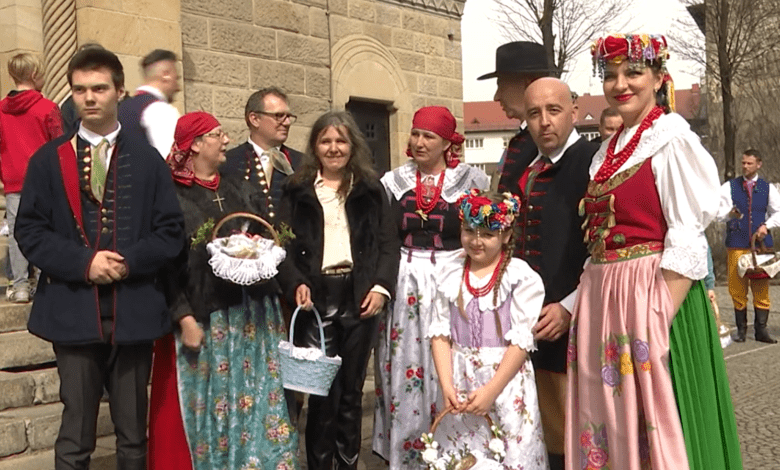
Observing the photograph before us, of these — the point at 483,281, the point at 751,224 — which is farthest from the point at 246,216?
the point at 751,224

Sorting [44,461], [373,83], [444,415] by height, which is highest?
[373,83]

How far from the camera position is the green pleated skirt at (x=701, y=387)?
9.93 feet

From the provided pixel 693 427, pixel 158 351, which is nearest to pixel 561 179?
pixel 693 427

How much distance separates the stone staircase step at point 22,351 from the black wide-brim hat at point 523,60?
10.9ft

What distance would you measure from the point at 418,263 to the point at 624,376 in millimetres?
1720

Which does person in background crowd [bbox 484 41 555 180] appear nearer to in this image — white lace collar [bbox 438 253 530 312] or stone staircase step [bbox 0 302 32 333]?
white lace collar [bbox 438 253 530 312]

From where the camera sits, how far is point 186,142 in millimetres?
4082

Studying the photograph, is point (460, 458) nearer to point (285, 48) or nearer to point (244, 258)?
point (244, 258)

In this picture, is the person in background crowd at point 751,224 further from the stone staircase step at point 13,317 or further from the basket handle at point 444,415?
the stone staircase step at point 13,317

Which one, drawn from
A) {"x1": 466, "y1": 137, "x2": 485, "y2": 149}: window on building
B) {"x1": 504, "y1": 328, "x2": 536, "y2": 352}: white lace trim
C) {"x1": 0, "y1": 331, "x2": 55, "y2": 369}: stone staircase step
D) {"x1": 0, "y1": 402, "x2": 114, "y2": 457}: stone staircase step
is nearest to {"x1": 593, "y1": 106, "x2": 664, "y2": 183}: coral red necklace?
{"x1": 504, "y1": 328, "x2": 536, "y2": 352}: white lace trim

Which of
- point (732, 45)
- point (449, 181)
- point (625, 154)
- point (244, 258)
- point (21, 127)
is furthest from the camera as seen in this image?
point (732, 45)

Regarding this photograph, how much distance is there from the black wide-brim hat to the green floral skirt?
1.65 meters

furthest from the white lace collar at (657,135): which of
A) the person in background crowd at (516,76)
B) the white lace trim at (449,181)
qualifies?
the white lace trim at (449,181)

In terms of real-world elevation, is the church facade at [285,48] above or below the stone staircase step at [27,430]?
above
